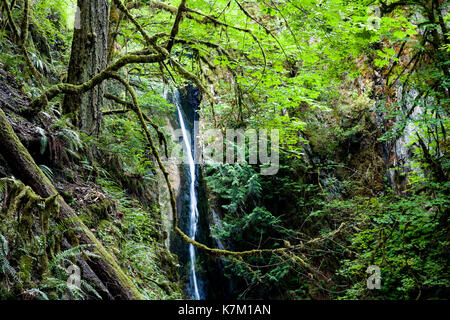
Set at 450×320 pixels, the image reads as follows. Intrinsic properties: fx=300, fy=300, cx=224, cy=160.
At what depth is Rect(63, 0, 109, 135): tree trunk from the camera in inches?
190

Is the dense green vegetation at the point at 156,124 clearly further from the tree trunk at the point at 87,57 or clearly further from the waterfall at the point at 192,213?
the waterfall at the point at 192,213

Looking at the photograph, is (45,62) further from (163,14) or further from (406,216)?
(406,216)

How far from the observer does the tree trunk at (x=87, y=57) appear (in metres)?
4.82

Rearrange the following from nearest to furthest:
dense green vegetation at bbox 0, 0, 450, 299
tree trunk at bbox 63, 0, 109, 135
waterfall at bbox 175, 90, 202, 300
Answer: dense green vegetation at bbox 0, 0, 450, 299 < tree trunk at bbox 63, 0, 109, 135 < waterfall at bbox 175, 90, 202, 300

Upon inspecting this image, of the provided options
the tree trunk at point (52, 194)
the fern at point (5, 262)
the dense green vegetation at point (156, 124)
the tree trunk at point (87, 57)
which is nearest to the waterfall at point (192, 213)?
the dense green vegetation at point (156, 124)

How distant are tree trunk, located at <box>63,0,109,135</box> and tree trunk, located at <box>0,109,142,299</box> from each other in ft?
6.55

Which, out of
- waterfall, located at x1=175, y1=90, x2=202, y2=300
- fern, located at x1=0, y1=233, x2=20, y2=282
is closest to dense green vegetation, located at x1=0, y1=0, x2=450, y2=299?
fern, located at x1=0, y1=233, x2=20, y2=282

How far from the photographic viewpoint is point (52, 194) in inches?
111

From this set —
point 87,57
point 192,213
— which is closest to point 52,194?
point 87,57

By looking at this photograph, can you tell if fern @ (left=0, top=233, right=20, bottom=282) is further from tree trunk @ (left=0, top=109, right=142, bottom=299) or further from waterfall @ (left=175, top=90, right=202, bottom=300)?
waterfall @ (left=175, top=90, right=202, bottom=300)

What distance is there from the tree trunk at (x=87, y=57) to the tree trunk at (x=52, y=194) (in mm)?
1997

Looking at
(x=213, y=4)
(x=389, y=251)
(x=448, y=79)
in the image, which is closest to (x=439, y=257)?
(x=389, y=251)

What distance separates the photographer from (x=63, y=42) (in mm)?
7941

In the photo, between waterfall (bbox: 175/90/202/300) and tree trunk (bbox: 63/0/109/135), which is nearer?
tree trunk (bbox: 63/0/109/135)
